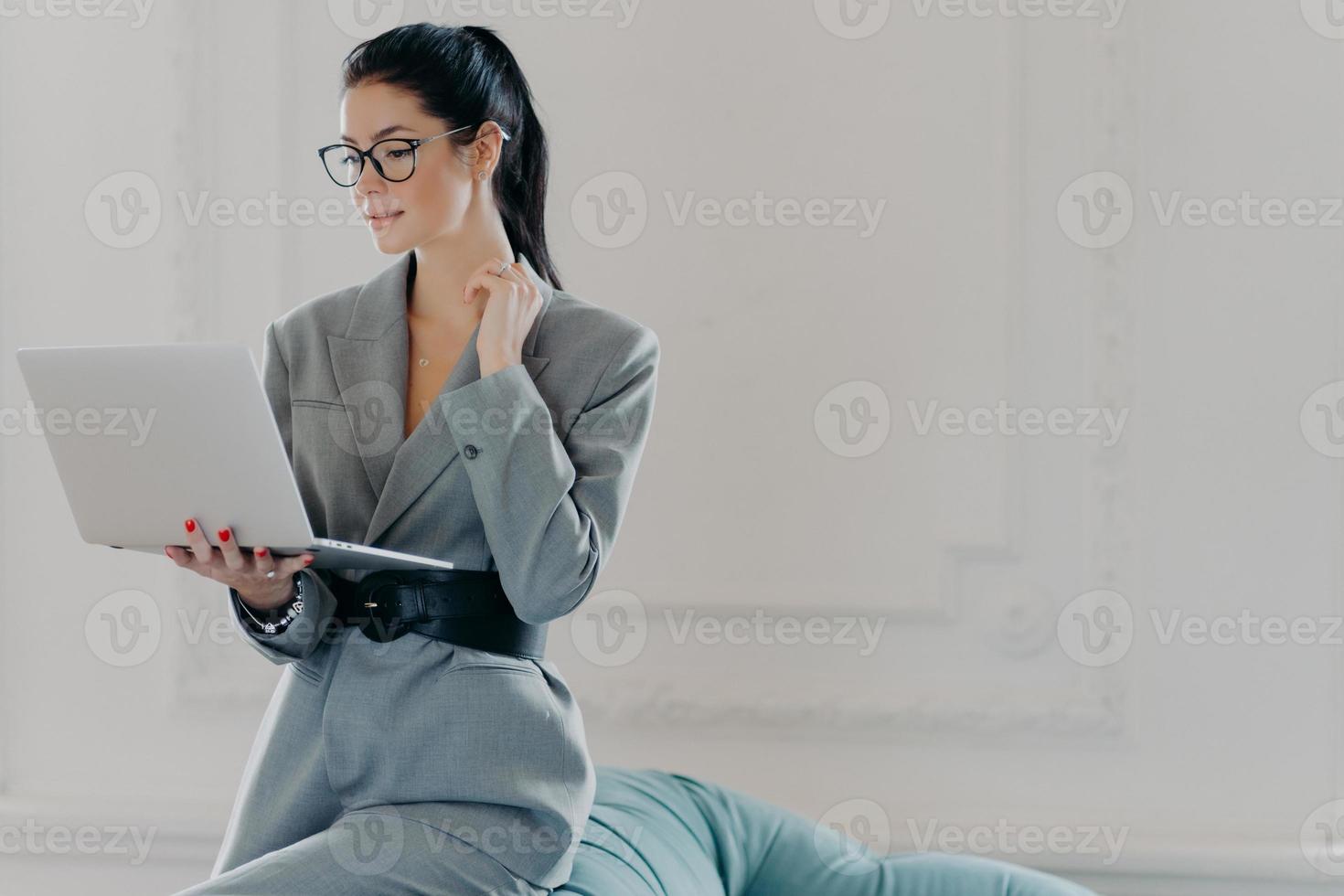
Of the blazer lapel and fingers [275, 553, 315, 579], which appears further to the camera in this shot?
the blazer lapel

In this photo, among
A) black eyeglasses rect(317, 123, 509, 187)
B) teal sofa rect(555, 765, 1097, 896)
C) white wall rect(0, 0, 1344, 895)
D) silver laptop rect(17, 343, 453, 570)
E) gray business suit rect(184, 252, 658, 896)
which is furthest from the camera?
white wall rect(0, 0, 1344, 895)

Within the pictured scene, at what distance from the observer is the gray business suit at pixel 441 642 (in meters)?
1.28

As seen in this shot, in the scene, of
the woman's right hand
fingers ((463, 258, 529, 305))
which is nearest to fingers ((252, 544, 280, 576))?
the woman's right hand

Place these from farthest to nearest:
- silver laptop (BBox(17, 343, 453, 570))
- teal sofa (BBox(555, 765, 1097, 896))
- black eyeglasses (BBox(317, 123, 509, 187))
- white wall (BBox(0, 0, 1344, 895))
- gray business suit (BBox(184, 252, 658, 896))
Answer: white wall (BBox(0, 0, 1344, 895))
teal sofa (BBox(555, 765, 1097, 896))
black eyeglasses (BBox(317, 123, 509, 187))
gray business suit (BBox(184, 252, 658, 896))
silver laptop (BBox(17, 343, 453, 570))

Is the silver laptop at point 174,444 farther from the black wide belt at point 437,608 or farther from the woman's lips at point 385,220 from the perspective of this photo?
the woman's lips at point 385,220

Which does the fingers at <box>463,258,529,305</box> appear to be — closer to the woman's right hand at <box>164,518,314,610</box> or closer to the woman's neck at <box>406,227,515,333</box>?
the woman's neck at <box>406,227,515,333</box>

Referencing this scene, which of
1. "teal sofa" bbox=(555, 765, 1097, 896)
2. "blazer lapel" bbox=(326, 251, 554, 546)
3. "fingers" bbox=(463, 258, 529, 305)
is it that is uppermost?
"fingers" bbox=(463, 258, 529, 305)

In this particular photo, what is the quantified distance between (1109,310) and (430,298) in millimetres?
1209

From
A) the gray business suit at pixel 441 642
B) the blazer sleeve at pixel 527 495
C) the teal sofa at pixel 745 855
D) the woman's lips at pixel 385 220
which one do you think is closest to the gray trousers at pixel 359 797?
the gray business suit at pixel 441 642

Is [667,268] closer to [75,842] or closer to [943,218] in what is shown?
[943,218]

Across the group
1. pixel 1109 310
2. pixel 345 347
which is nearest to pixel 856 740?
pixel 1109 310

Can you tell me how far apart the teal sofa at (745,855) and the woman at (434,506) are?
0.92 feet

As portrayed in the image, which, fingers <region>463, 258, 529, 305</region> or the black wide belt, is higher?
fingers <region>463, 258, 529, 305</region>

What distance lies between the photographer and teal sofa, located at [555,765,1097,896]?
164 cm
